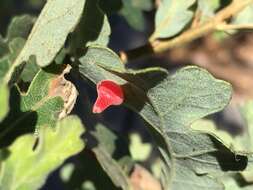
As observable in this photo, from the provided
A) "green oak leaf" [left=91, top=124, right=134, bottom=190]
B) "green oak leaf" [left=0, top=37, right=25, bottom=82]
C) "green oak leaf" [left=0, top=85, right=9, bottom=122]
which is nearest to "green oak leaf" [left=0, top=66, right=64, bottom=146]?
"green oak leaf" [left=0, top=37, right=25, bottom=82]

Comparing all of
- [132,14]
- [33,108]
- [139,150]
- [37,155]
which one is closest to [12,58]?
[33,108]

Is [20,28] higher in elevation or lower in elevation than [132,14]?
higher

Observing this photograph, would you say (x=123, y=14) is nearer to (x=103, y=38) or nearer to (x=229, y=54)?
(x=103, y=38)

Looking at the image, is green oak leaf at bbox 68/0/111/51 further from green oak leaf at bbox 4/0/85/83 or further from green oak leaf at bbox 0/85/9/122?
green oak leaf at bbox 0/85/9/122

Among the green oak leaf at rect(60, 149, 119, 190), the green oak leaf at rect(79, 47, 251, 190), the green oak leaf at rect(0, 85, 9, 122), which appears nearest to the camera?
the green oak leaf at rect(0, 85, 9, 122)

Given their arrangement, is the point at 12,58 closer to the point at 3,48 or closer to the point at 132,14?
the point at 3,48

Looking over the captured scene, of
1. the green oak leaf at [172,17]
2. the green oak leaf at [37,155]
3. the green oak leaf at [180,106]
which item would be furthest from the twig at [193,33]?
the green oak leaf at [37,155]

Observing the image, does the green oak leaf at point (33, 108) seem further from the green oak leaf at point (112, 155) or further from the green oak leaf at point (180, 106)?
the green oak leaf at point (112, 155)
